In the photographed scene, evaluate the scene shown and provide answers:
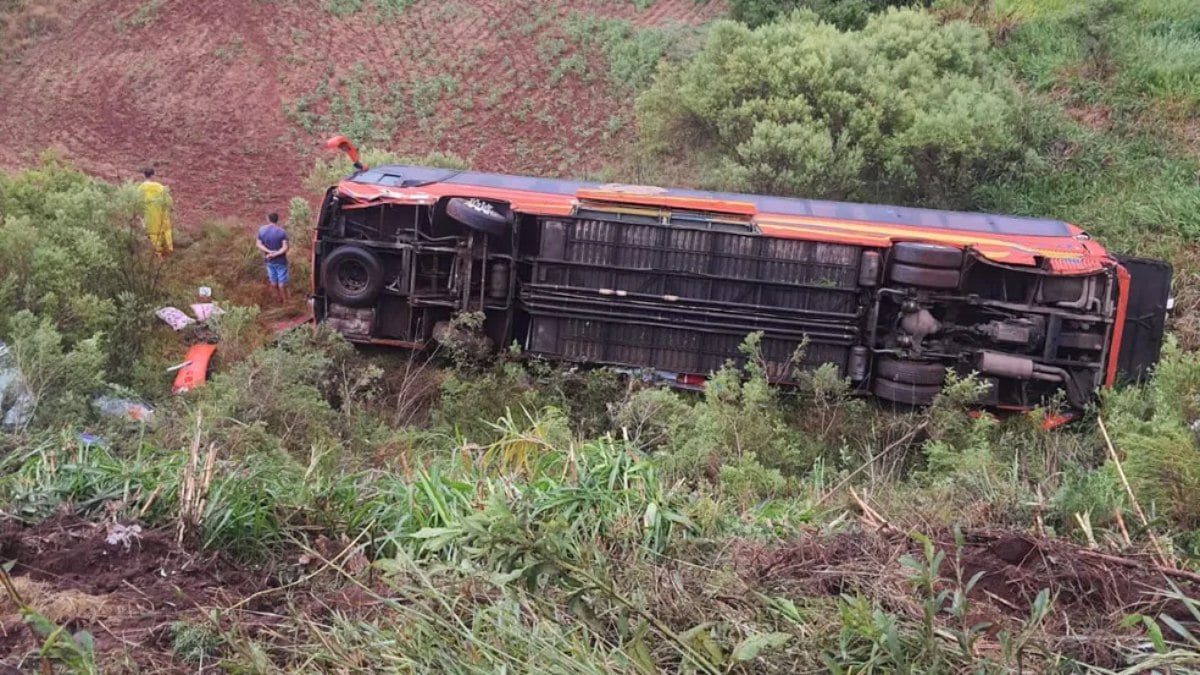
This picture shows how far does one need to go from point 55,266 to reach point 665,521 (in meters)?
6.90

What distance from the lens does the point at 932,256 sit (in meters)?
8.12

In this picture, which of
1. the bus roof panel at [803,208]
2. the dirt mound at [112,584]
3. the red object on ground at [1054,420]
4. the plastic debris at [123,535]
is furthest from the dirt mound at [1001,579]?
the bus roof panel at [803,208]

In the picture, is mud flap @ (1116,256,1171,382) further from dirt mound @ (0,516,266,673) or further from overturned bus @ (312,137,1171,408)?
dirt mound @ (0,516,266,673)

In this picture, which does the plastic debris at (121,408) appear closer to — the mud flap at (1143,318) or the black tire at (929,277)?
the black tire at (929,277)

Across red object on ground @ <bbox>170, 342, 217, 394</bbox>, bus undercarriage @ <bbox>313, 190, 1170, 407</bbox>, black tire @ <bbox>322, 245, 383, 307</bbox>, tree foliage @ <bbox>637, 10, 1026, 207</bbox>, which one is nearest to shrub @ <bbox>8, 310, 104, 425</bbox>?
red object on ground @ <bbox>170, 342, 217, 394</bbox>

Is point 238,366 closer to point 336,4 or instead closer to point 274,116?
point 274,116

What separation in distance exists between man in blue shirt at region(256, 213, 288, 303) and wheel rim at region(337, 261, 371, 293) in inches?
74.1

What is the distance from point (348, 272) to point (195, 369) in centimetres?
160

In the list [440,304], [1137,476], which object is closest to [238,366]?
[440,304]

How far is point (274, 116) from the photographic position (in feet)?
49.5

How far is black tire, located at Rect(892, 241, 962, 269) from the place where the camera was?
26.6ft

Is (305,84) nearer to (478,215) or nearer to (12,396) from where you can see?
(478,215)

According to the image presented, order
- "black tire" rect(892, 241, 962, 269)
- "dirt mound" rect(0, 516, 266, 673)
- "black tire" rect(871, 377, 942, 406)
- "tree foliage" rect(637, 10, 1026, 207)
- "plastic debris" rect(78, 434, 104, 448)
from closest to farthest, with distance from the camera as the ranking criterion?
"dirt mound" rect(0, 516, 266, 673) → "plastic debris" rect(78, 434, 104, 448) → "black tire" rect(892, 241, 962, 269) → "black tire" rect(871, 377, 942, 406) → "tree foliage" rect(637, 10, 1026, 207)

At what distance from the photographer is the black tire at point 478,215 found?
27.2ft
